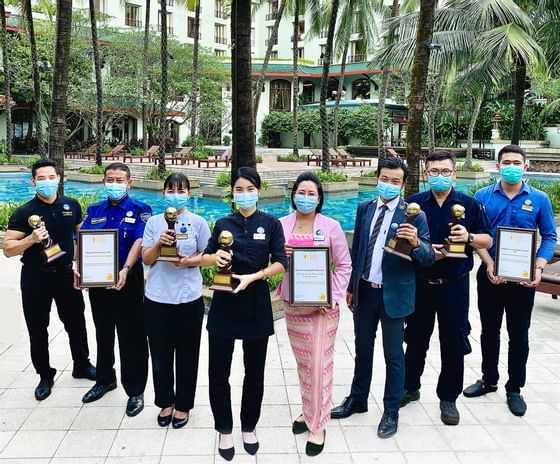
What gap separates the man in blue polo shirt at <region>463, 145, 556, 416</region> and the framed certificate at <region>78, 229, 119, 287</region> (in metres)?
2.74

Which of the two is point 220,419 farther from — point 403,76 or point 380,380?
point 403,76

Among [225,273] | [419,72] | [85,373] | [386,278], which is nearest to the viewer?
[225,273]

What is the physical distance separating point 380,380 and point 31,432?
2828 millimetres

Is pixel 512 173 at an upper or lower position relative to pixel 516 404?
upper

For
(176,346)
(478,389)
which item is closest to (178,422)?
(176,346)

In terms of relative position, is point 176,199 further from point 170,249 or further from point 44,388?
point 44,388


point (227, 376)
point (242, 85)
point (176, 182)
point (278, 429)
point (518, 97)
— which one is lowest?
point (278, 429)

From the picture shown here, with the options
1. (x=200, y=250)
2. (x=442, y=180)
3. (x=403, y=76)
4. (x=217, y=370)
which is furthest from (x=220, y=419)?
(x=403, y=76)

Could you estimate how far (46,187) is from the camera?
412 centimetres

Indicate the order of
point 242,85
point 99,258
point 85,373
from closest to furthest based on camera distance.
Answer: point 99,258 < point 85,373 < point 242,85

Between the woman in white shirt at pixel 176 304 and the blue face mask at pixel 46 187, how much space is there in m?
0.92

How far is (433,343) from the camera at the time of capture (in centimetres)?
579

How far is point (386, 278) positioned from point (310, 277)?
594 mm

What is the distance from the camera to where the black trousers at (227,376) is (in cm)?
355
